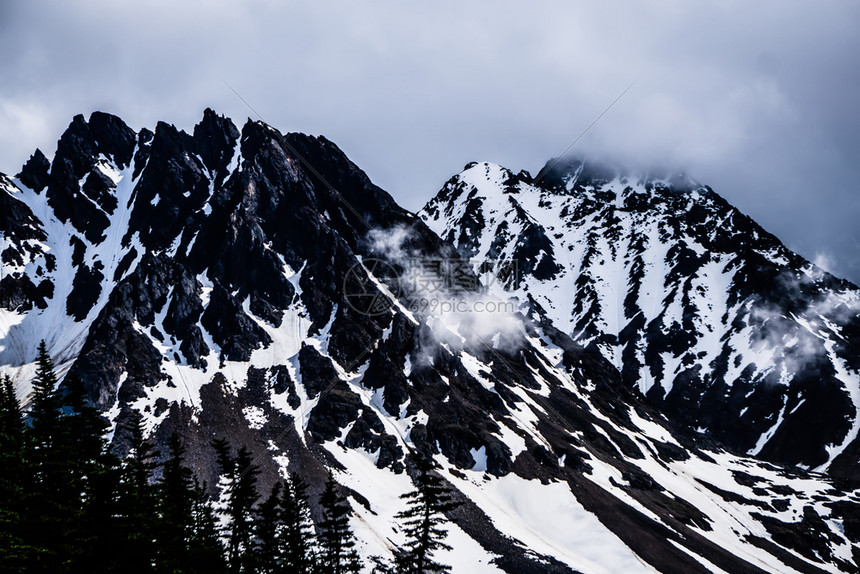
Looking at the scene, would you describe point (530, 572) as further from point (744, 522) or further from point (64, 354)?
point (64, 354)

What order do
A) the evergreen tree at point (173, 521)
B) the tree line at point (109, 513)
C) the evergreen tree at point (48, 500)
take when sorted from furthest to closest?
the evergreen tree at point (173, 521) → the tree line at point (109, 513) → the evergreen tree at point (48, 500)

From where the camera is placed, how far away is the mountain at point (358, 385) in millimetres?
110062

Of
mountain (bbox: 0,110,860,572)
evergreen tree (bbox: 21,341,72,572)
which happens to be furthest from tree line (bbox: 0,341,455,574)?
mountain (bbox: 0,110,860,572)

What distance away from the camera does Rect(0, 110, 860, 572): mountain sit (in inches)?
4333

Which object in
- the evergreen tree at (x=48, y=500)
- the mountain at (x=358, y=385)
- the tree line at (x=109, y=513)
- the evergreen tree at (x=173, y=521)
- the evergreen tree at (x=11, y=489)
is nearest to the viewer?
the evergreen tree at (x=11, y=489)

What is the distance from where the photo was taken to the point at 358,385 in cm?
14025

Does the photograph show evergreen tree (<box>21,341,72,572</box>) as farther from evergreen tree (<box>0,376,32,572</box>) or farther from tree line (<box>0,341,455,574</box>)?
evergreen tree (<box>0,376,32,572</box>)

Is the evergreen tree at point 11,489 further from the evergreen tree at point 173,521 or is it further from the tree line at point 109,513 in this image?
the evergreen tree at point 173,521

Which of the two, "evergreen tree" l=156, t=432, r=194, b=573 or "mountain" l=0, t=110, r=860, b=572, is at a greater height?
"mountain" l=0, t=110, r=860, b=572

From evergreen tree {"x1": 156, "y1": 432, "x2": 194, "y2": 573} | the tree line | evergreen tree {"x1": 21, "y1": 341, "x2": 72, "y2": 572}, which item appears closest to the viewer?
evergreen tree {"x1": 21, "y1": 341, "x2": 72, "y2": 572}

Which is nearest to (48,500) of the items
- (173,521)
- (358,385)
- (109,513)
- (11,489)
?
(109,513)

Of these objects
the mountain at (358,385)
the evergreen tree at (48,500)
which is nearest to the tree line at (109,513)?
the evergreen tree at (48,500)

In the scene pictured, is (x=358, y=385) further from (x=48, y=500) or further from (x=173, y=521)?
(x=48, y=500)

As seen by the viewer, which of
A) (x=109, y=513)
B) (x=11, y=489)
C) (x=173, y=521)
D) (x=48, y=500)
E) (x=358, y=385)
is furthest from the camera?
(x=358, y=385)
